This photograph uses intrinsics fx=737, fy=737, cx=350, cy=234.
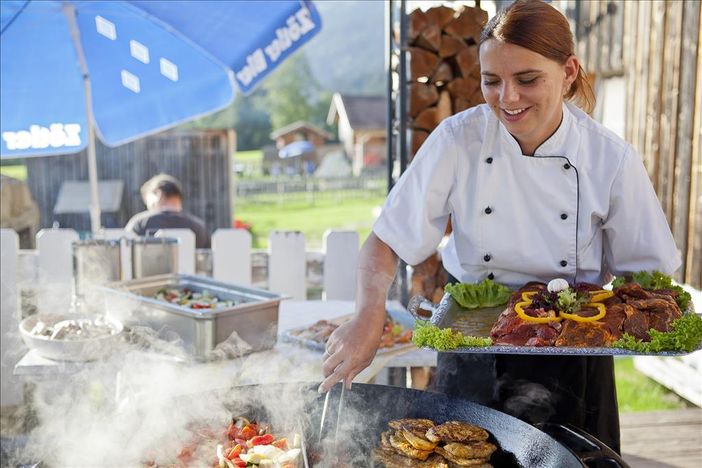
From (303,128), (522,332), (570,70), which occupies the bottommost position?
(522,332)

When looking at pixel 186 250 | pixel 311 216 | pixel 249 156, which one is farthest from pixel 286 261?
pixel 249 156

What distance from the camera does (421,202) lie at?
2.50 meters

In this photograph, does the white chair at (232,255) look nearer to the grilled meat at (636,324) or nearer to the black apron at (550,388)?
the black apron at (550,388)

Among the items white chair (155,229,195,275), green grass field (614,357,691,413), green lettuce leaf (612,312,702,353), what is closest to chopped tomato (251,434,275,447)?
green lettuce leaf (612,312,702,353)

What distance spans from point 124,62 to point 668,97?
456 centimetres

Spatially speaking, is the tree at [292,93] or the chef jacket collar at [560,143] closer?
the chef jacket collar at [560,143]

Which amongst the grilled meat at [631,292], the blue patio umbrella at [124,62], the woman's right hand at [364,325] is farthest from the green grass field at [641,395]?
the woman's right hand at [364,325]

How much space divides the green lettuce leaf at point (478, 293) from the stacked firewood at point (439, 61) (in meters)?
2.04

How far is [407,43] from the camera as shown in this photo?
4.24 m

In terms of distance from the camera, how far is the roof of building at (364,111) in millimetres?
31688

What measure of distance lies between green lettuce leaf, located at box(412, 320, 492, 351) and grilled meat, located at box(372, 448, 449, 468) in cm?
30

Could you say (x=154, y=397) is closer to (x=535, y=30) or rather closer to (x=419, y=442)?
(x=419, y=442)

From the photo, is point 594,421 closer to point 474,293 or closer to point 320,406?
point 474,293

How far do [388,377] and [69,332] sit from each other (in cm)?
165
